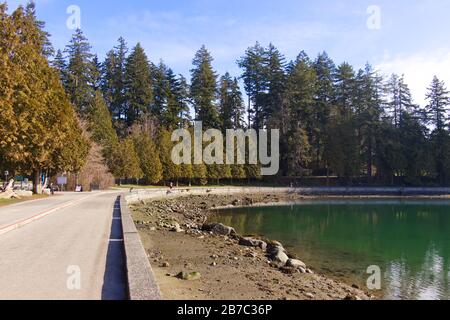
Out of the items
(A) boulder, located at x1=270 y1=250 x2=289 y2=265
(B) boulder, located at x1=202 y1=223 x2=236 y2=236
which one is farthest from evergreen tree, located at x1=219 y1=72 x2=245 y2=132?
(A) boulder, located at x1=270 y1=250 x2=289 y2=265

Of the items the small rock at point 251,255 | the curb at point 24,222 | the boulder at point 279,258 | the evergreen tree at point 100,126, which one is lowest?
the boulder at point 279,258

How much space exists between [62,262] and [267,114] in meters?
73.4

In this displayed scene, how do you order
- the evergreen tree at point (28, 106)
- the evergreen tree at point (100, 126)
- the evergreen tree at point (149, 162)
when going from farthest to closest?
1. the evergreen tree at point (149, 162)
2. the evergreen tree at point (100, 126)
3. the evergreen tree at point (28, 106)

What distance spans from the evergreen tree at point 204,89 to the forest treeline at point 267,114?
19cm

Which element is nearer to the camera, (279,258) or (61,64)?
(279,258)

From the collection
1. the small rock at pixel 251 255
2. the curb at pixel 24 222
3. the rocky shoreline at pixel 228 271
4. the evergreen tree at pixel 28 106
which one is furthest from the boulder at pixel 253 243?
the evergreen tree at pixel 28 106

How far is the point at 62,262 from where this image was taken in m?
9.15

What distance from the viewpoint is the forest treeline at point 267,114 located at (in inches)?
2469

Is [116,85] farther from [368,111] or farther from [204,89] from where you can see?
[368,111]

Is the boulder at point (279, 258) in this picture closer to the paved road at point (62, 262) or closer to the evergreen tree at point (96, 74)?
the paved road at point (62, 262)

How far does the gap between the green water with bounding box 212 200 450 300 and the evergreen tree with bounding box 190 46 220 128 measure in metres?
37.7

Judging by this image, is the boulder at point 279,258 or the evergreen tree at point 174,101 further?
→ the evergreen tree at point 174,101

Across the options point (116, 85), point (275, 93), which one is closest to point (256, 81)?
point (275, 93)

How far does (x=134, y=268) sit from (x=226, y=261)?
5495mm
